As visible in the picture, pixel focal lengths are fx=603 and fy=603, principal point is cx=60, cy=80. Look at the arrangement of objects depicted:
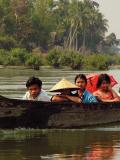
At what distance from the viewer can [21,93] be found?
1695 cm

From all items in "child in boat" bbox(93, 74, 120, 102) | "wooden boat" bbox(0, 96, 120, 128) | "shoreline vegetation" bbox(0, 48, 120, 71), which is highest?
"child in boat" bbox(93, 74, 120, 102)

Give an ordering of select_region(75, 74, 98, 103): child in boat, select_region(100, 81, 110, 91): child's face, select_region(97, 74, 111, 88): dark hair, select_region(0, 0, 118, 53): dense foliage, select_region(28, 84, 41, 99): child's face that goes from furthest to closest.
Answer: select_region(0, 0, 118, 53): dense foliage, select_region(100, 81, 110, 91): child's face, select_region(97, 74, 111, 88): dark hair, select_region(75, 74, 98, 103): child in boat, select_region(28, 84, 41, 99): child's face

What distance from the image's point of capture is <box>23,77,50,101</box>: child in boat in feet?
30.2

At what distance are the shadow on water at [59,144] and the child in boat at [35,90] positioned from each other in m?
0.53

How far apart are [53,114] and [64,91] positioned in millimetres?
430

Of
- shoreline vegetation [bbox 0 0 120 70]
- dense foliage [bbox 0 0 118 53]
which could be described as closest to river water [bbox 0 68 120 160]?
shoreline vegetation [bbox 0 0 120 70]

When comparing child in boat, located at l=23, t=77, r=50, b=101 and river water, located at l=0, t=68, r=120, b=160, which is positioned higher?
child in boat, located at l=23, t=77, r=50, b=101

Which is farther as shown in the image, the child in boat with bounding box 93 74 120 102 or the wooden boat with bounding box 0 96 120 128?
the child in boat with bounding box 93 74 120 102

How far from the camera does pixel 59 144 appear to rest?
27.6 ft

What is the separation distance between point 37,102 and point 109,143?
145cm

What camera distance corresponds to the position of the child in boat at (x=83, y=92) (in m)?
9.96

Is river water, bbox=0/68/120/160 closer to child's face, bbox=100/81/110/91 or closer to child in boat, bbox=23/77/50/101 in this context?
child in boat, bbox=23/77/50/101

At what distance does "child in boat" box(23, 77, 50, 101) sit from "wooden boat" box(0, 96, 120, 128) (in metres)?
0.22

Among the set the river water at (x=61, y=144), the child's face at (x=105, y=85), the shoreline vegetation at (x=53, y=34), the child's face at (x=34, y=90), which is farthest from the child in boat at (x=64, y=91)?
the shoreline vegetation at (x=53, y=34)
